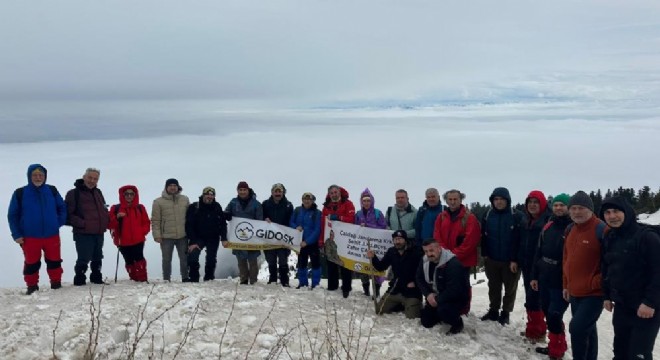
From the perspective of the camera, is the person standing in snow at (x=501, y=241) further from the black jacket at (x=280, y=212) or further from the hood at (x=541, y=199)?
the black jacket at (x=280, y=212)

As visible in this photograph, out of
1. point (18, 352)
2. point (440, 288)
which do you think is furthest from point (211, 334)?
point (440, 288)

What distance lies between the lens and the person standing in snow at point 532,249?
28.8 feet

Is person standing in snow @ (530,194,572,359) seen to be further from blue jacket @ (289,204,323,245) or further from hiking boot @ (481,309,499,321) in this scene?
blue jacket @ (289,204,323,245)

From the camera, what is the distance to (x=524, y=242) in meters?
9.08

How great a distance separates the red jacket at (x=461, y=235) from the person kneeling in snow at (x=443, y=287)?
1.31 ft

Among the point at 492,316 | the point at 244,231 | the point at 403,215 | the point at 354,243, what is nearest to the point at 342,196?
the point at 354,243

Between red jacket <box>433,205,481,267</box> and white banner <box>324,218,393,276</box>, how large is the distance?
1.57 m

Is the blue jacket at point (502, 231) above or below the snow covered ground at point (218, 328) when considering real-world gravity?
above

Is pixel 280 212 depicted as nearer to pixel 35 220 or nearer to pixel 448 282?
pixel 448 282

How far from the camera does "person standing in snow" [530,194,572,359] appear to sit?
7859 millimetres

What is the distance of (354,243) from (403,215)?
125 centimetres

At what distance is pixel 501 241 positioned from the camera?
30.6ft

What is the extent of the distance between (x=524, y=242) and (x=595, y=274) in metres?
2.17

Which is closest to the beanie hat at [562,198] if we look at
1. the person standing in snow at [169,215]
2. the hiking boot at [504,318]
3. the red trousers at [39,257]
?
the hiking boot at [504,318]
